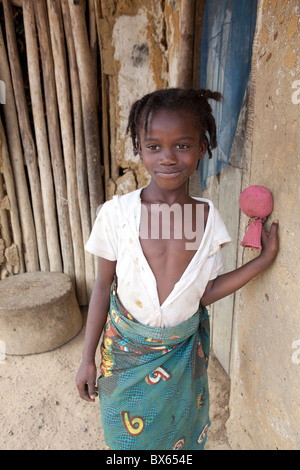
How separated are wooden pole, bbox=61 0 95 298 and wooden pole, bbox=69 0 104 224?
0.04 meters

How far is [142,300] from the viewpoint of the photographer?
1.15 metres

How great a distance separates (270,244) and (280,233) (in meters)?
0.05

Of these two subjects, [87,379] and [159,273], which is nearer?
[159,273]

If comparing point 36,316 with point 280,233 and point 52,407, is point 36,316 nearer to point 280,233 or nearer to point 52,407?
point 52,407

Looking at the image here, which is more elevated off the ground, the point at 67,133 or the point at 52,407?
the point at 67,133

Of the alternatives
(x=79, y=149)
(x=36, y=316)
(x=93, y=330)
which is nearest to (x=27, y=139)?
(x=79, y=149)

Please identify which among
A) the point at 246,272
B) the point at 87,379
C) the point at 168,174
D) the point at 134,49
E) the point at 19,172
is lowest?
the point at 87,379

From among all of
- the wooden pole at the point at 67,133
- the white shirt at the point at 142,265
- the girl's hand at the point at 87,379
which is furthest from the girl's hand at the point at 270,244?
the wooden pole at the point at 67,133

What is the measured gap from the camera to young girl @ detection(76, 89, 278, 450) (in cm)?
106

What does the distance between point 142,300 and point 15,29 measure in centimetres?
239

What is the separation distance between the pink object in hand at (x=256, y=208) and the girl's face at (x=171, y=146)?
220mm

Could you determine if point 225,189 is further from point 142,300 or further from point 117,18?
point 117,18

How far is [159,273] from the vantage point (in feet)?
3.75

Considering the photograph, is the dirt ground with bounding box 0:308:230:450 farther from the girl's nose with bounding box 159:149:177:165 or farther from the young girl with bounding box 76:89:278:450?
the girl's nose with bounding box 159:149:177:165
